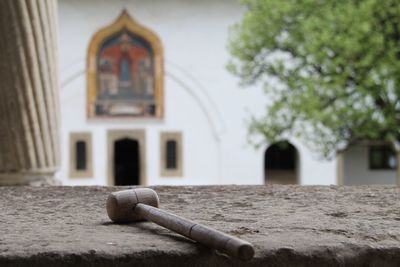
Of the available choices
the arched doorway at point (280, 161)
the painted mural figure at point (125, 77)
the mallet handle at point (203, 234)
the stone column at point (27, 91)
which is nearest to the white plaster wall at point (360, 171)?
the arched doorway at point (280, 161)

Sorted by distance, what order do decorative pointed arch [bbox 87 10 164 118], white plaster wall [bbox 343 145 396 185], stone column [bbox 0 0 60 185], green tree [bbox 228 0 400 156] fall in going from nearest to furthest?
stone column [bbox 0 0 60 185]
green tree [bbox 228 0 400 156]
white plaster wall [bbox 343 145 396 185]
decorative pointed arch [bbox 87 10 164 118]

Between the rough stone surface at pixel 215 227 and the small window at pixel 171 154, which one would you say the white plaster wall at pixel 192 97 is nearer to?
the small window at pixel 171 154

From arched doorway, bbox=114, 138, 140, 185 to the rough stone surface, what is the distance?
12845 mm

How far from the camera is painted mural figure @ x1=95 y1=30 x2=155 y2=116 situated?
1425 cm

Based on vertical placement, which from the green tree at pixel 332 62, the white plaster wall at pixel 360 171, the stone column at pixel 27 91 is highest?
the green tree at pixel 332 62

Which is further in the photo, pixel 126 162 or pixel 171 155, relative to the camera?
pixel 126 162

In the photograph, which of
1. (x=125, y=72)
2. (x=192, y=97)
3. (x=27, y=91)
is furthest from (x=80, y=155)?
(x=27, y=91)

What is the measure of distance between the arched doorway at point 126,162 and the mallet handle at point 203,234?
1337 centimetres

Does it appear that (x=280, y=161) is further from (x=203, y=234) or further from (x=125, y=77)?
(x=203, y=234)

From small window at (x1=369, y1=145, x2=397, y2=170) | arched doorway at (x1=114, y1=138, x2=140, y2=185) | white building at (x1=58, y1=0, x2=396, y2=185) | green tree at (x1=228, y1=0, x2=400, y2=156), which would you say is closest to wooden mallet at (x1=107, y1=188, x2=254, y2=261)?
green tree at (x1=228, y1=0, x2=400, y2=156)

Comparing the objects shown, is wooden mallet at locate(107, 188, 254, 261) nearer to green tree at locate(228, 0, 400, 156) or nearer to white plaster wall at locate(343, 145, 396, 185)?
green tree at locate(228, 0, 400, 156)

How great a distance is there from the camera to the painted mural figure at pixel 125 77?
14250mm

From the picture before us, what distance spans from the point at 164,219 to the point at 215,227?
4.8 inches

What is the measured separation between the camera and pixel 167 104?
1418 centimetres
